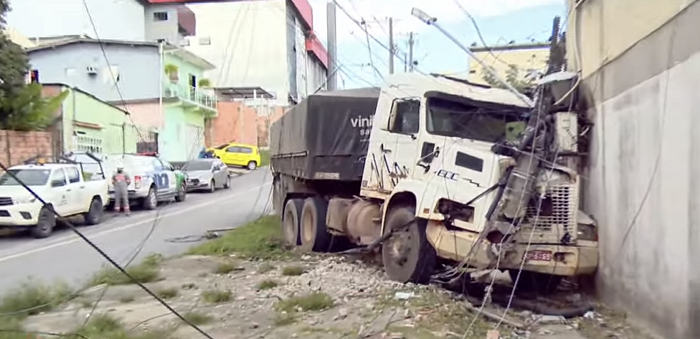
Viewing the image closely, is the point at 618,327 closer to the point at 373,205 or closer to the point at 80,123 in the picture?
the point at 373,205

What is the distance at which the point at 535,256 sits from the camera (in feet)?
28.6

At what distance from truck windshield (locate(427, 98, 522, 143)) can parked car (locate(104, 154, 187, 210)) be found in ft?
54.3

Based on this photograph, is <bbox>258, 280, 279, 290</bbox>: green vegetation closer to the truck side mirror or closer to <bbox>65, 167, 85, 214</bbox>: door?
the truck side mirror

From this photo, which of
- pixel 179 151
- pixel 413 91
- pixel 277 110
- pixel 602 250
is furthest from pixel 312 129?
pixel 179 151

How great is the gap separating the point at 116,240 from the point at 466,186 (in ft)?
32.4

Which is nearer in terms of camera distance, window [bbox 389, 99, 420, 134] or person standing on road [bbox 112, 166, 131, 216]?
window [bbox 389, 99, 420, 134]

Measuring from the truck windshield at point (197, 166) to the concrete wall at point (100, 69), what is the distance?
3588mm

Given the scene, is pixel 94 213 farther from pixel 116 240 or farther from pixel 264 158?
pixel 264 158

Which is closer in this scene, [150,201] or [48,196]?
[48,196]

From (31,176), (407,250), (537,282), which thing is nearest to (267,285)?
(407,250)

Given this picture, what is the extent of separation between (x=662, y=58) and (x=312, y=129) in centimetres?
756

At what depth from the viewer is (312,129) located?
45.0 ft

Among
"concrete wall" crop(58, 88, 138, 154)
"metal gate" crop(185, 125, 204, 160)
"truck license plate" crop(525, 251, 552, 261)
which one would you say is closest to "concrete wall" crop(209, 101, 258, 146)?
"metal gate" crop(185, 125, 204, 160)

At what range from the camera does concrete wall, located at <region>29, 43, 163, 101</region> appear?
26.9m
